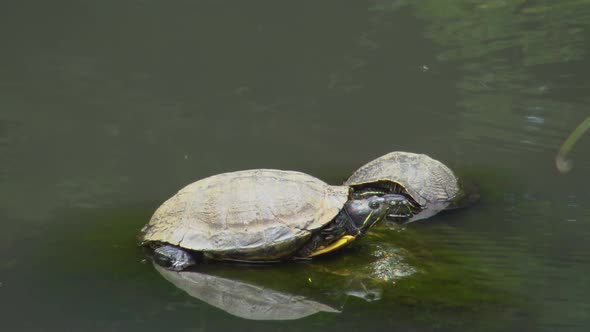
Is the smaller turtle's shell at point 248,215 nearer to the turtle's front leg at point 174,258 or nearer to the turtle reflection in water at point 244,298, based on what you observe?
the turtle's front leg at point 174,258

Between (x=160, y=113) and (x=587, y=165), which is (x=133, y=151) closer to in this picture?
(x=160, y=113)

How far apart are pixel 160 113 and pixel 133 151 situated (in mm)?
1057

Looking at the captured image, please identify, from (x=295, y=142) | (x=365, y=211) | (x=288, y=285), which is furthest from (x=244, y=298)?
(x=295, y=142)

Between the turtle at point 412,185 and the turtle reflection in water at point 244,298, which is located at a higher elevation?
the turtle at point 412,185

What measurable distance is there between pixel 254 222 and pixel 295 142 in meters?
2.34

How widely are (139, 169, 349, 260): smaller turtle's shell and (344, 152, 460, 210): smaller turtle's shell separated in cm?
110

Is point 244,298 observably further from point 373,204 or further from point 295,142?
point 295,142

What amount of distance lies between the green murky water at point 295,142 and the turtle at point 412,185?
22 cm

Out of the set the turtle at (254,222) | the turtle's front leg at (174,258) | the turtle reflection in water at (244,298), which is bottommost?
the turtle reflection in water at (244,298)

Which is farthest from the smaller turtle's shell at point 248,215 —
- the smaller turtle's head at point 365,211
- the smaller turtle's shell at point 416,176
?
the smaller turtle's shell at point 416,176

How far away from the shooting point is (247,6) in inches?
470

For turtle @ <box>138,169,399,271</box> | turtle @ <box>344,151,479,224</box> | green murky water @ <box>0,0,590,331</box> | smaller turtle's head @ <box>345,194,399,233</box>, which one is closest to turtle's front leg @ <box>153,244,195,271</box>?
turtle @ <box>138,169,399,271</box>

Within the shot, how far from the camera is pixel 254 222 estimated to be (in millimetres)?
4465

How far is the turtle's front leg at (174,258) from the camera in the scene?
4477 mm
